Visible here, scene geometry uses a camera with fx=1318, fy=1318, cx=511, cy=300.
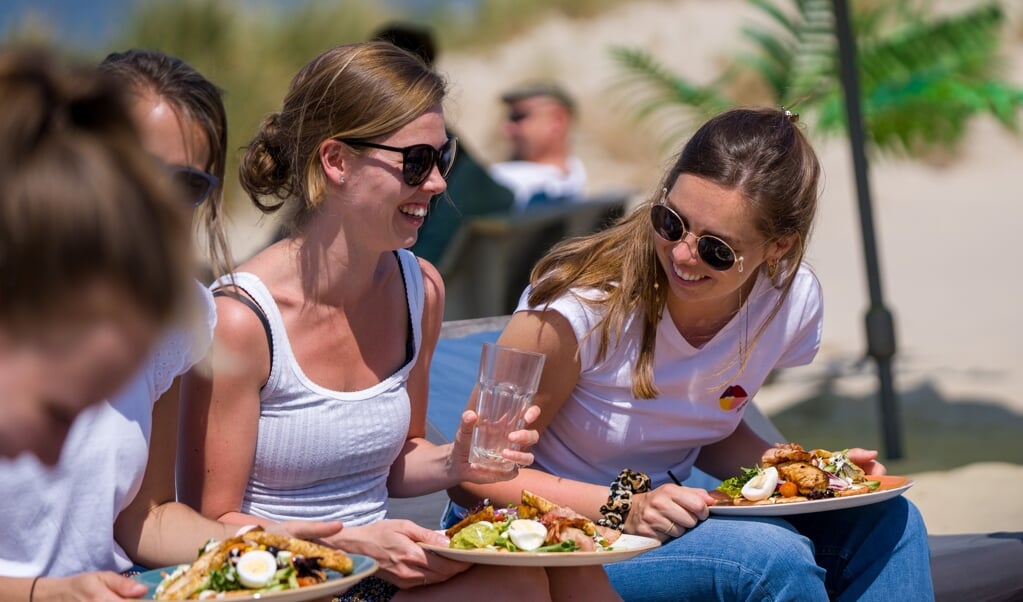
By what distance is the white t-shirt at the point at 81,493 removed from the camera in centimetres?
220

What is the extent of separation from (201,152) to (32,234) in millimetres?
1581

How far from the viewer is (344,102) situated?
2.70 m

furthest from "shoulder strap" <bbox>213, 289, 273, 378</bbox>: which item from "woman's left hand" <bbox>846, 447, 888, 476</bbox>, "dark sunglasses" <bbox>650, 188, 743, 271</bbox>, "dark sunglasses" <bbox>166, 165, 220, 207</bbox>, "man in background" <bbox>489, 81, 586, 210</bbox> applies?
"man in background" <bbox>489, 81, 586, 210</bbox>

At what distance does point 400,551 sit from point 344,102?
3.00ft

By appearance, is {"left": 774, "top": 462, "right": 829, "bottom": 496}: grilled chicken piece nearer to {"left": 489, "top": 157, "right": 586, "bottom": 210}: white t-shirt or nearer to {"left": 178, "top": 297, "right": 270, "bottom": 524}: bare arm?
{"left": 178, "top": 297, "right": 270, "bottom": 524}: bare arm

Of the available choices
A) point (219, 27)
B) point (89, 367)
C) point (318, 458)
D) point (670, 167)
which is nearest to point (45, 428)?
point (89, 367)

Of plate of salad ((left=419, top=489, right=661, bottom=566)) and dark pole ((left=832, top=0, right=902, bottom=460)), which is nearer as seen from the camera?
plate of salad ((left=419, top=489, right=661, bottom=566))

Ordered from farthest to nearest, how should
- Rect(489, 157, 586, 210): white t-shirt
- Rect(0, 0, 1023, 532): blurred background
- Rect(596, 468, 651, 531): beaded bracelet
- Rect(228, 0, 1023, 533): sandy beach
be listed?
Rect(489, 157, 586, 210): white t-shirt < Rect(0, 0, 1023, 532): blurred background < Rect(228, 0, 1023, 533): sandy beach < Rect(596, 468, 651, 531): beaded bracelet

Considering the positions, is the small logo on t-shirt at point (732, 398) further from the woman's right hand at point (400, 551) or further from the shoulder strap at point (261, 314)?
the shoulder strap at point (261, 314)

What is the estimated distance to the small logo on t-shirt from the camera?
311 cm

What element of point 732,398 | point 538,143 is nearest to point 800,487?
point 732,398

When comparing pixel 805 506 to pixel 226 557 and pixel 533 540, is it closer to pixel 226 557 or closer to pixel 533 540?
pixel 533 540

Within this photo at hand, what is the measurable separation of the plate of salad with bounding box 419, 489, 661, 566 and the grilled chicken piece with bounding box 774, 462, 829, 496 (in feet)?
1.34

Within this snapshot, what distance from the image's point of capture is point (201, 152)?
2.64 m
